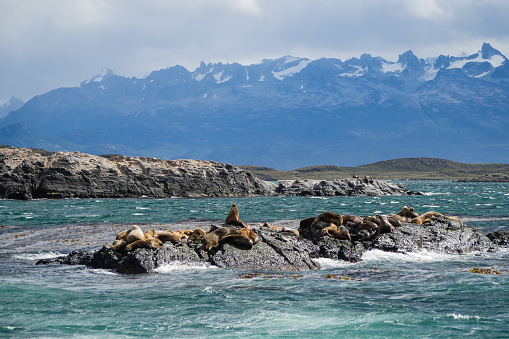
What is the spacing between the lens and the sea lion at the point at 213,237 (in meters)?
22.4

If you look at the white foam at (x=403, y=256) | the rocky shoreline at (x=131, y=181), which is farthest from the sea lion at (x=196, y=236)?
the rocky shoreline at (x=131, y=181)

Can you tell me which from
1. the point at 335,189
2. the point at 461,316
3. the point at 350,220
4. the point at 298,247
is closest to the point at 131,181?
the point at 335,189

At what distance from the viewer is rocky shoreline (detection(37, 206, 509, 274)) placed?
69.8ft

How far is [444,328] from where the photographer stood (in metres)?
13.0

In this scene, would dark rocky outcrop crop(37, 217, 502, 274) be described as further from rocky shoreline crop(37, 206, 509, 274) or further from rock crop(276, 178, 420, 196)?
rock crop(276, 178, 420, 196)

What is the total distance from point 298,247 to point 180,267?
545 cm

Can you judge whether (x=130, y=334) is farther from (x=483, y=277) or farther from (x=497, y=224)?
(x=497, y=224)

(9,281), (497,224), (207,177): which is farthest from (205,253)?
(207,177)

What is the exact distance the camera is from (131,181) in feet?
310

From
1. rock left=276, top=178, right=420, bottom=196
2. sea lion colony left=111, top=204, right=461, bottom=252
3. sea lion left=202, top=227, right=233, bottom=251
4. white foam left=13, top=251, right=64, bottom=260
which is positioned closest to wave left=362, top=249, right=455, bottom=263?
sea lion colony left=111, top=204, right=461, bottom=252

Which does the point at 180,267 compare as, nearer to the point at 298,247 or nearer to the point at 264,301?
the point at 298,247

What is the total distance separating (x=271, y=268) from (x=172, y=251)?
4197 mm

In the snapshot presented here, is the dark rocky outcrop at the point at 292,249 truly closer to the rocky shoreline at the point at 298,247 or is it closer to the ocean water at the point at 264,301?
the rocky shoreline at the point at 298,247

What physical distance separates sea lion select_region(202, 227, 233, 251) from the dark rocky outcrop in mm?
289
